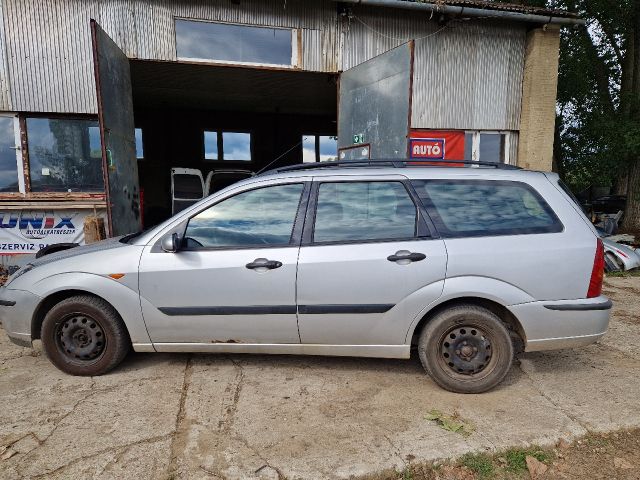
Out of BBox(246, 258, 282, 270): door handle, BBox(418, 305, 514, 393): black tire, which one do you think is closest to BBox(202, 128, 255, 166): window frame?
BBox(246, 258, 282, 270): door handle

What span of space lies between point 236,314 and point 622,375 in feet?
10.1

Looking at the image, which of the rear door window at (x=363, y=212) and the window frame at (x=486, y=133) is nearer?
the rear door window at (x=363, y=212)

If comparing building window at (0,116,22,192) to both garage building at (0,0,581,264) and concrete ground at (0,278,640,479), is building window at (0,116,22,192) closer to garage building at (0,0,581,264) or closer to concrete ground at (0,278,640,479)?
garage building at (0,0,581,264)

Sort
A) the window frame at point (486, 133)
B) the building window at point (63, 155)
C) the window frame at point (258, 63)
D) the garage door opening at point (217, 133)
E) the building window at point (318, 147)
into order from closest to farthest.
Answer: the building window at point (63, 155) → the window frame at point (258, 63) → the window frame at point (486, 133) → the garage door opening at point (217, 133) → the building window at point (318, 147)

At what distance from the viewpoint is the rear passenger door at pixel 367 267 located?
2801 millimetres

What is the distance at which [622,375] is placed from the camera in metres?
3.19

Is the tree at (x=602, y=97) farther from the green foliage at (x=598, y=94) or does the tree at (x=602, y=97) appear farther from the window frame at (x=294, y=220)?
the window frame at (x=294, y=220)

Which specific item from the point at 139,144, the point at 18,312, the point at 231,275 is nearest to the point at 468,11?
the point at 231,275

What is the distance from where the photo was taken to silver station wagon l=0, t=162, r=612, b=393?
110 inches

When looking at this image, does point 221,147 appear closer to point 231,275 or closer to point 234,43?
point 234,43

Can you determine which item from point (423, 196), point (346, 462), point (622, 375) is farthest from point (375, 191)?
point (622, 375)

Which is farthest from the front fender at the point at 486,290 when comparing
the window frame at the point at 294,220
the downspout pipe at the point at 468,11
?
the downspout pipe at the point at 468,11

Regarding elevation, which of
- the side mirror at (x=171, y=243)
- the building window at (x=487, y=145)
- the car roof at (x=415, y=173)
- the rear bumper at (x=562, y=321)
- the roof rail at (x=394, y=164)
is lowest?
the rear bumper at (x=562, y=321)

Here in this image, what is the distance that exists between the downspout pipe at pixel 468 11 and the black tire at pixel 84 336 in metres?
6.12
